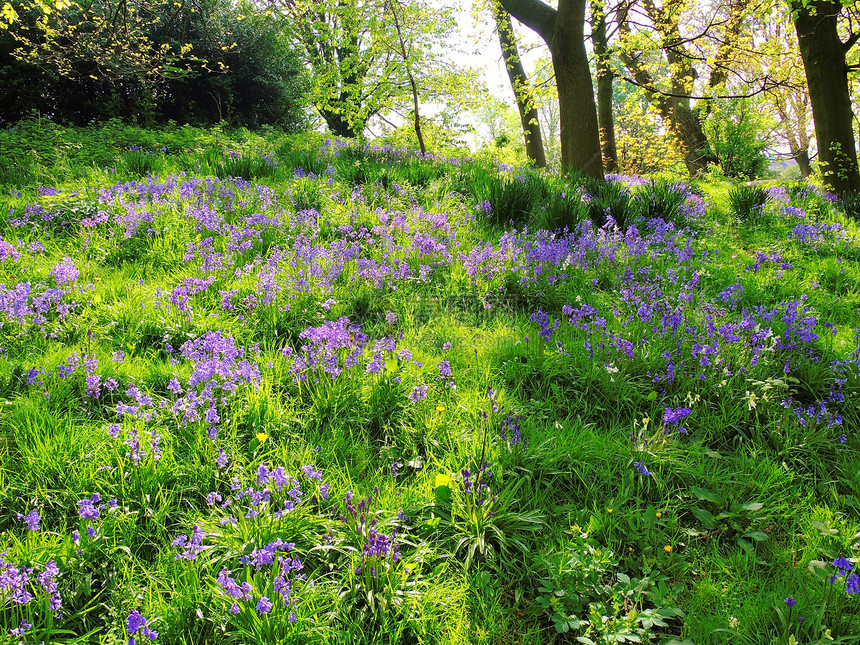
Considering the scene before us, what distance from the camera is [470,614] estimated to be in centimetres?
190

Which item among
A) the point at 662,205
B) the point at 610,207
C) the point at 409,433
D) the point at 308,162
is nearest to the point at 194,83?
the point at 308,162

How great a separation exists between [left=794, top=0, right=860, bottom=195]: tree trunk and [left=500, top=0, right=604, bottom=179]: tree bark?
3.36 m

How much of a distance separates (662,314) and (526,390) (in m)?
1.34

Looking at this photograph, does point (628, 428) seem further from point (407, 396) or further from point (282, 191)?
point (282, 191)

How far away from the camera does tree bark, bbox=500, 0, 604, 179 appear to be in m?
7.14

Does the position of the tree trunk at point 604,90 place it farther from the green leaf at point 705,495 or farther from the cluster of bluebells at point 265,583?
the cluster of bluebells at point 265,583

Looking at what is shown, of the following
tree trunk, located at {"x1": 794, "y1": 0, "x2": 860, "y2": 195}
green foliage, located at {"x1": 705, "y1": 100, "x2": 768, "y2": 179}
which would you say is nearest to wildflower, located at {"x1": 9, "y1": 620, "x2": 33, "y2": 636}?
tree trunk, located at {"x1": 794, "y1": 0, "x2": 860, "y2": 195}

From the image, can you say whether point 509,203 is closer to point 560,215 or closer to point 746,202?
point 560,215

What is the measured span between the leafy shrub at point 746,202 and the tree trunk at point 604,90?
3.72 meters

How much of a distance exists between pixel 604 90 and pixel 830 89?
6.78m

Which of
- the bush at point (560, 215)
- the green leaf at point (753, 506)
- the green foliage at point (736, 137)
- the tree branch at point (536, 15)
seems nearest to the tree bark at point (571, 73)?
the tree branch at point (536, 15)

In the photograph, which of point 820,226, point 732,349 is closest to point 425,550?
point 732,349

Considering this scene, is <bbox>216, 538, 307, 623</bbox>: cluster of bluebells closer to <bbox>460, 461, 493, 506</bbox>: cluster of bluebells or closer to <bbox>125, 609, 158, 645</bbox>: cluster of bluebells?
<bbox>125, 609, 158, 645</bbox>: cluster of bluebells

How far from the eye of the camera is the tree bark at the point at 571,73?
714cm
